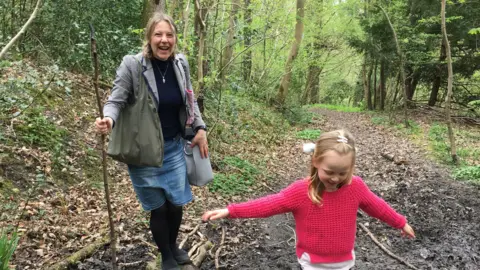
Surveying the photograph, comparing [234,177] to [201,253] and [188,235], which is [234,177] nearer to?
[188,235]

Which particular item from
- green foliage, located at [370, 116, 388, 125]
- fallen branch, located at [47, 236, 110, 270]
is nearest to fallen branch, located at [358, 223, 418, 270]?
fallen branch, located at [47, 236, 110, 270]

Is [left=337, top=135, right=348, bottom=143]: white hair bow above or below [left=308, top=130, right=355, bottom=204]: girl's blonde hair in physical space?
above

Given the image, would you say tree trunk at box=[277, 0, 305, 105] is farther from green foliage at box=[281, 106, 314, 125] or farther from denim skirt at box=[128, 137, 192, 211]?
denim skirt at box=[128, 137, 192, 211]

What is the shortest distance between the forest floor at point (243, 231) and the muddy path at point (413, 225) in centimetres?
1

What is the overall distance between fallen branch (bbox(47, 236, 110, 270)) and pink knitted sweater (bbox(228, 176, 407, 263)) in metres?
1.95

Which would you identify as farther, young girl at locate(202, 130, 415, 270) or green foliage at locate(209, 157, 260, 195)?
green foliage at locate(209, 157, 260, 195)

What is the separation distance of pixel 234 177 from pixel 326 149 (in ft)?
15.6

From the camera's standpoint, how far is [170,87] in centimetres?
314

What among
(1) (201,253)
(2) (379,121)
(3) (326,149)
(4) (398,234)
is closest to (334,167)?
(3) (326,149)

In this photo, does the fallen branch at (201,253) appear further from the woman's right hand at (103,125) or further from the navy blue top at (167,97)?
the woman's right hand at (103,125)

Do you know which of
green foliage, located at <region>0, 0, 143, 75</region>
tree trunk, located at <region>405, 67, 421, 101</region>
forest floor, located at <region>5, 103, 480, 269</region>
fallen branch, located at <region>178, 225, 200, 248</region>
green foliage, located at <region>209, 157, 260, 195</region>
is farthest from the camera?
tree trunk, located at <region>405, 67, 421, 101</region>

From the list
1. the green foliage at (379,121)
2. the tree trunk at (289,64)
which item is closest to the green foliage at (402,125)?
the green foliage at (379,121)

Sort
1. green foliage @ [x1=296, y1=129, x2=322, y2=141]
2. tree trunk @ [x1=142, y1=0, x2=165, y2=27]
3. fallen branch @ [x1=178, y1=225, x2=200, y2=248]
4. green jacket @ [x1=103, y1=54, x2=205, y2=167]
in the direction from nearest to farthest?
green jacket @ [x1=103, y1=54, x2=205, y2=167] < fallen branch @ [x1=178, y1=225, x2=200, y2=248] < tree trunk @ [x1=142, y1=0, x2=165, y2=27] < green foliage @ [x1=296, y1=129, x2=322, y2=141]

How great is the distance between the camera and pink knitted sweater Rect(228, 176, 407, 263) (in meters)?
2.50
